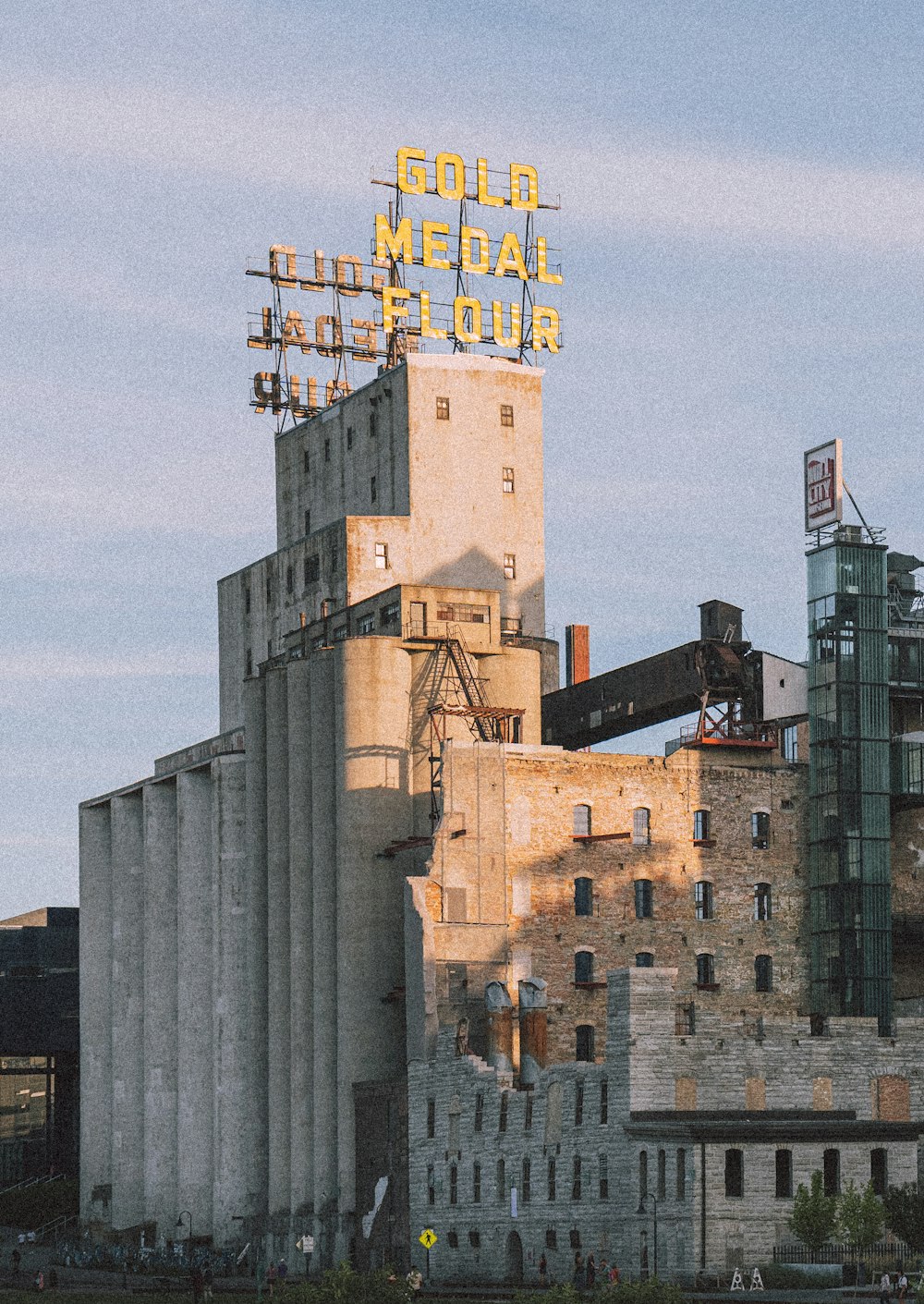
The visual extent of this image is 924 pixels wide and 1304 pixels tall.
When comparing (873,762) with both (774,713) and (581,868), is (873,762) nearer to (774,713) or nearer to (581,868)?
(774,713)

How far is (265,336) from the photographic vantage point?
170 meters

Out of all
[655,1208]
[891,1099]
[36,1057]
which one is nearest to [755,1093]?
[891,1099]

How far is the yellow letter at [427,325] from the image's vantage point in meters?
150

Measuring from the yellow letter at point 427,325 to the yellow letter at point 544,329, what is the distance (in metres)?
5.96

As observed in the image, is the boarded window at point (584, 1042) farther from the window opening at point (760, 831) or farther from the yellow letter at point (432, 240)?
the yellow letter at point (432, 240)

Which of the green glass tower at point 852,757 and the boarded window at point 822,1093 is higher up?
the green glass tower at point 852,757

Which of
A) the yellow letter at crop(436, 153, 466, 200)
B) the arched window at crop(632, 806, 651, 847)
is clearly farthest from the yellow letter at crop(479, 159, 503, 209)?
the arched window at crop(632, 806, 651, 847)

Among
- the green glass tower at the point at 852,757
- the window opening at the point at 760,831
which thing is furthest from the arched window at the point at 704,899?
the green glass tower at the point at 852,757

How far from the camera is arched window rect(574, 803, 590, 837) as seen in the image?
126m

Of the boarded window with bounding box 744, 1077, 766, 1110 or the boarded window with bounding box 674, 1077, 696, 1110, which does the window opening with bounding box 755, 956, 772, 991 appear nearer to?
the boarded window with bounding box 744, 1077, 766, 1110

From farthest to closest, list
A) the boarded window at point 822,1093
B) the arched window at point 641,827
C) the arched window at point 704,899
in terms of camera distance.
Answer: the arched window at point 704,899, the arched window at point 641,827, the boarded window at point 822,1093

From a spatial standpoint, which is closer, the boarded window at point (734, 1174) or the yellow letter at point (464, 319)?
the boarded window at point (734, 1174)

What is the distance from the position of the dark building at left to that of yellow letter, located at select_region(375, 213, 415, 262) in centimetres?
5975

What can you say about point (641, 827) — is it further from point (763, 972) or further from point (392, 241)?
point (392, 241)
